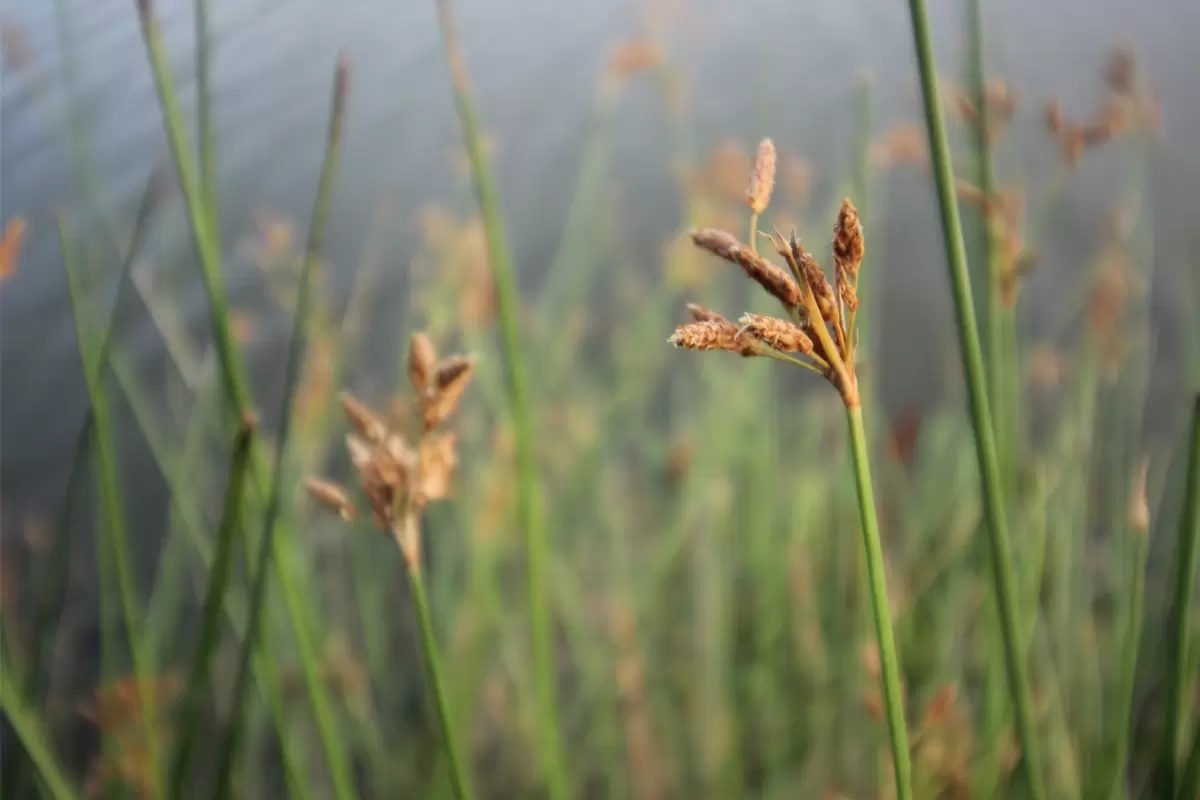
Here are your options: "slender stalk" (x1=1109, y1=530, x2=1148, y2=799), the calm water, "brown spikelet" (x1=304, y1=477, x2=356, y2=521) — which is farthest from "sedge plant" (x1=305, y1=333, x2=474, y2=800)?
the calm water

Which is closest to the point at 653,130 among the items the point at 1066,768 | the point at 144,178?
the point at 144,178

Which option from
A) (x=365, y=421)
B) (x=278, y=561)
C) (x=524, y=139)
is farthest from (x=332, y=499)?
(x=524, y=139)

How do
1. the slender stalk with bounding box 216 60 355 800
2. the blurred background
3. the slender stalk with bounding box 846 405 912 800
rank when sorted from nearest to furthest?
the slender stalk with bounding box 846 405 912 800, the slender stalk with bounding box 216 60 355 800, the blurred background

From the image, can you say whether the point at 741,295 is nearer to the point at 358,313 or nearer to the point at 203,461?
the point at 358,313

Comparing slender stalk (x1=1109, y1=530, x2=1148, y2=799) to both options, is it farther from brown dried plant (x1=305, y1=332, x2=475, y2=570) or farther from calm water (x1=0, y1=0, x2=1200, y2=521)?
calm water (x1=0, y1=0, x2=1200, y2=521)

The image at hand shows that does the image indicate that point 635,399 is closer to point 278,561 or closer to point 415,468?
point 278,561

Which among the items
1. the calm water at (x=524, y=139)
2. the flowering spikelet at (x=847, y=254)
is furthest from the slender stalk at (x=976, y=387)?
the calm water at (x=524, y=139)
